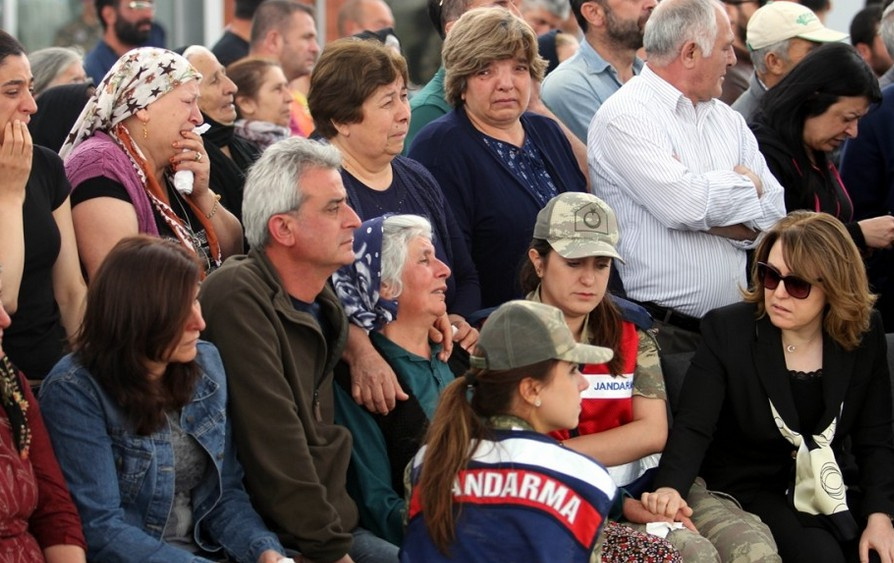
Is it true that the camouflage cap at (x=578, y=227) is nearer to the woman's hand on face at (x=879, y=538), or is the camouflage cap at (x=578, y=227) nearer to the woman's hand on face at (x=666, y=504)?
the woman's hand on face at (x=666, y=504)

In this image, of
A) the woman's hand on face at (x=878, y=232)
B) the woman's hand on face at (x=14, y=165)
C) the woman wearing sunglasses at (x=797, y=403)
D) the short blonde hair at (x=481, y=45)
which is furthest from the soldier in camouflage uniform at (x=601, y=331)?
the woman's hand on face at (x=14, y=165)

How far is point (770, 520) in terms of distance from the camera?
4.80 metres

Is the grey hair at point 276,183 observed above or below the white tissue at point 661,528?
above

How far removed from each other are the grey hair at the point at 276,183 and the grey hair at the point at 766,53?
303 centimetres

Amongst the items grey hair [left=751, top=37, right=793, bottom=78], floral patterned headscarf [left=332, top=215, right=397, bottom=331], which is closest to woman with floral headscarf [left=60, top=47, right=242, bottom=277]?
floral patterned headscarf [left=332, top=215, right=397, bottom=331]

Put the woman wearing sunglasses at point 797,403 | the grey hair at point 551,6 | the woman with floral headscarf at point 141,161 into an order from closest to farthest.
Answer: the woman with floral headscarf at point 141,161, the woman wearing sunglasses at point 797,403, the grey hair at point 551,6

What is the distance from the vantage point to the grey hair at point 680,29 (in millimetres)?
5578

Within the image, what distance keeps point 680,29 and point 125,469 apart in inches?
114

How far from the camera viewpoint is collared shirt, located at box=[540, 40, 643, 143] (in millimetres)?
6344

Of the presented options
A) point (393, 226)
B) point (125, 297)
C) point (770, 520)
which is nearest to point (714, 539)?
point (770, 520)

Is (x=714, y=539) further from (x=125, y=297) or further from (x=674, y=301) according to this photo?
(x=125, y=297)

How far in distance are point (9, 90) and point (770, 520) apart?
2.77 m

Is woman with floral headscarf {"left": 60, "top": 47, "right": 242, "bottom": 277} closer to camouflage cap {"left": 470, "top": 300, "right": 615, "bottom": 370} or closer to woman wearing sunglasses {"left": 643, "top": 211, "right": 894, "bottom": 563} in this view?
camouflage cap {"left": 470, "top": 300, "right": 615, "bottom": 370}

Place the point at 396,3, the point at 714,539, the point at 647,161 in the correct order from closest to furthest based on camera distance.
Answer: the point at 714,539, the point at 647,161, the point at 396,3
